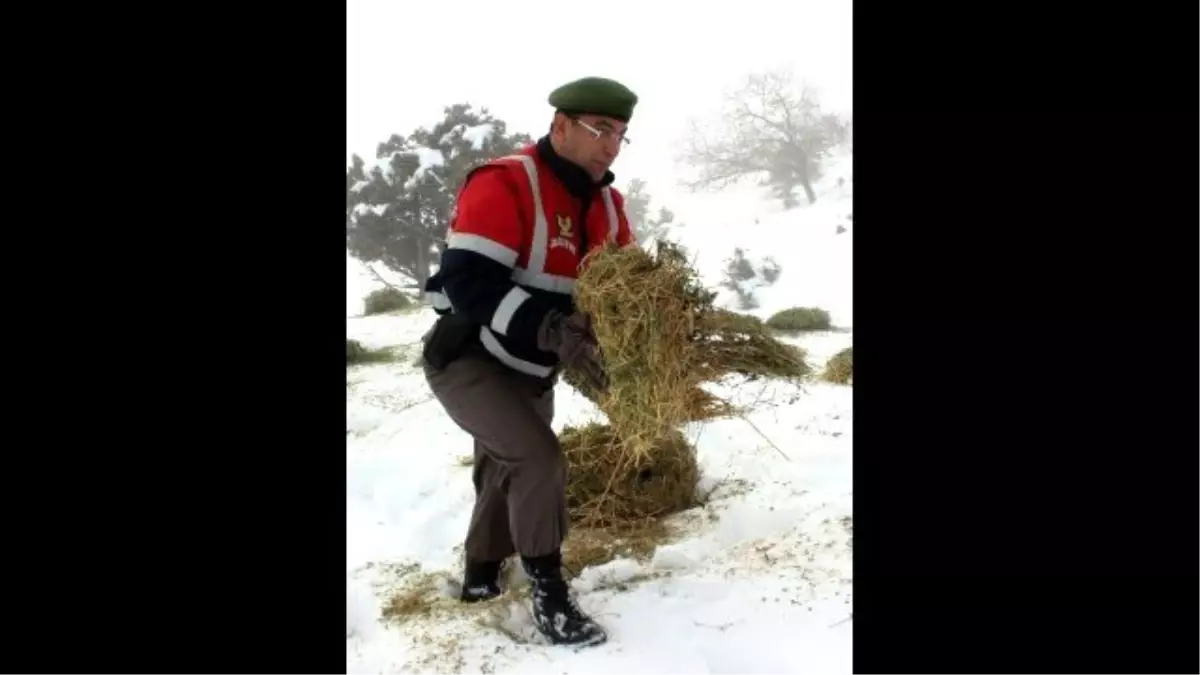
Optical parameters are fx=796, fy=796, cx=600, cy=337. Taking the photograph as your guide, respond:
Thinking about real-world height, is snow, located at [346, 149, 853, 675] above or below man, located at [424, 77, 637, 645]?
below

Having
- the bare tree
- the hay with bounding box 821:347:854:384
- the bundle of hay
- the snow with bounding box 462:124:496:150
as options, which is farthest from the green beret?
the snow with bounding box 462:124:496:150

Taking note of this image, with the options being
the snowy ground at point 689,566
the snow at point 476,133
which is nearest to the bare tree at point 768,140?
the snow at point 476,133

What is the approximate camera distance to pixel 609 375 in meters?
2.02

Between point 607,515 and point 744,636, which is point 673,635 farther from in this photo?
point 607,515

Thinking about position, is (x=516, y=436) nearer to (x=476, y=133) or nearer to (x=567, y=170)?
(x=567, y=170)

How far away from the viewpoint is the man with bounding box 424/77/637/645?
2.08 metres

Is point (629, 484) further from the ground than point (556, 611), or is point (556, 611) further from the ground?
point (629, 484)

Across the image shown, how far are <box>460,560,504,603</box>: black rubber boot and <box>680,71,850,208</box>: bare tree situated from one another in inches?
169

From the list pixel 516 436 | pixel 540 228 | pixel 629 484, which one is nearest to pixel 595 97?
pixel 540 228

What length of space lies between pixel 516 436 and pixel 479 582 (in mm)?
718

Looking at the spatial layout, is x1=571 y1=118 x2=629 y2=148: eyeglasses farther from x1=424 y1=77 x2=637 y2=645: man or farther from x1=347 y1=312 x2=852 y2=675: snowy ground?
x1=347 y1=312 x2=852 y2=675: snowy ground

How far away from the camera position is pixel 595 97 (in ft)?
7.09
